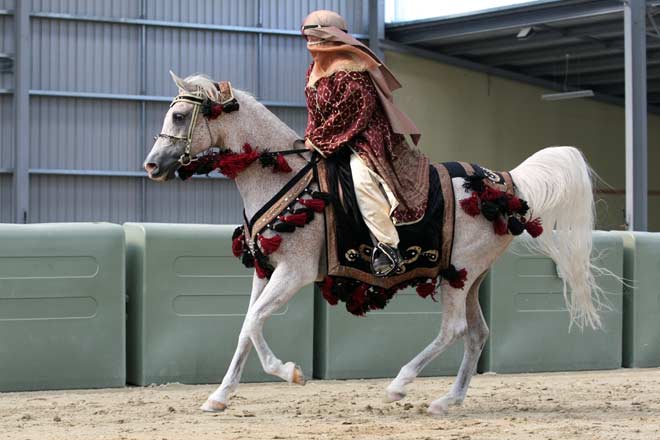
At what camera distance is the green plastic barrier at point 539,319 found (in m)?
8.75

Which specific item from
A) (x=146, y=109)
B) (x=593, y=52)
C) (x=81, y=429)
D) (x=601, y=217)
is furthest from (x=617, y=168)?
(x=81, y=429)

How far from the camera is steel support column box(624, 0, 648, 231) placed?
17922 mm

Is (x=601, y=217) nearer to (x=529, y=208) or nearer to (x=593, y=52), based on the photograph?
(x=593, y=52)

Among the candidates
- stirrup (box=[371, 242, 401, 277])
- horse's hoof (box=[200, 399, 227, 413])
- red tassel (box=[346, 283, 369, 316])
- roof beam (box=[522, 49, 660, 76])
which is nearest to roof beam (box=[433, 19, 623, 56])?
roof beam (box=[522, 49, 660, 76])

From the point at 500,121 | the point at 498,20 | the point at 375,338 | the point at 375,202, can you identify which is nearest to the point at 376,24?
the point at 498,20

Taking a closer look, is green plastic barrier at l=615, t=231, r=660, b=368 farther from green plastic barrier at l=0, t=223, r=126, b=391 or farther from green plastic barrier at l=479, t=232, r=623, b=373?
green plastic barrier at l=0, t=223, r=126, b=391

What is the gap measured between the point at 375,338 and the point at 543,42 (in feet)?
50.1

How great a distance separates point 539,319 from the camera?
890 centimetres

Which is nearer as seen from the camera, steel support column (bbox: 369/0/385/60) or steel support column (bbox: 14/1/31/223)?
steel support column (bbox: 14/1/31/223)

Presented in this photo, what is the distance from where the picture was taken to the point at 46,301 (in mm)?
7344

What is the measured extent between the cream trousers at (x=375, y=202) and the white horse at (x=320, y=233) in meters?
0.27

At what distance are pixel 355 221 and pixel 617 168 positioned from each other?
2339 cm

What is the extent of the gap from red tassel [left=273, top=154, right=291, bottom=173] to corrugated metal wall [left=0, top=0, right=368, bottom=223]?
14.5 m

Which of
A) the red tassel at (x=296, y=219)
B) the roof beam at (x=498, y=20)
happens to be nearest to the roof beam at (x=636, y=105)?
the roof beam at (x=498, y=20)
